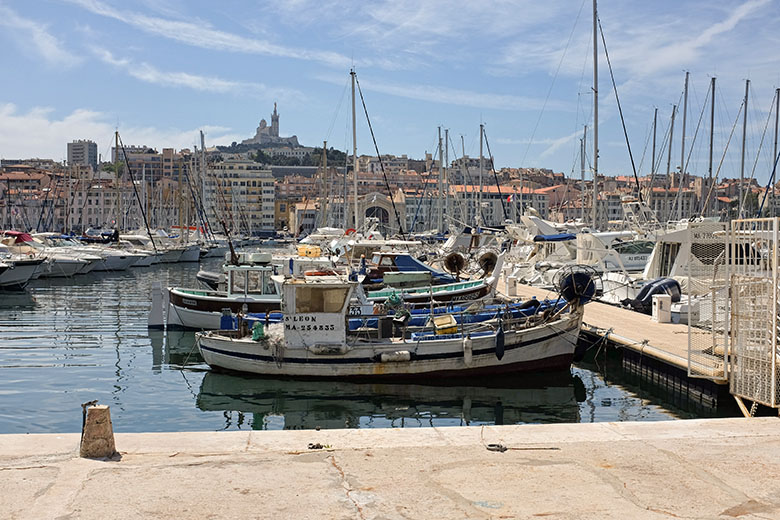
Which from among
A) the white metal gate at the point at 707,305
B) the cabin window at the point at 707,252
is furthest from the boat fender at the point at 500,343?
the cabin window at the point at 707,252

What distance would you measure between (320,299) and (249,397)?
248cm

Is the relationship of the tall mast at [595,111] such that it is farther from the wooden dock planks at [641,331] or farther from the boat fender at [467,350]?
the boat fender at [467,350]

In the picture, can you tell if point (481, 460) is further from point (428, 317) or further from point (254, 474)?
point (428, 317)

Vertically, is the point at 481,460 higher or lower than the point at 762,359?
lower

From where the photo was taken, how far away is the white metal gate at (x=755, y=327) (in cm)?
1119

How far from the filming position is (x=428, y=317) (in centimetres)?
1923

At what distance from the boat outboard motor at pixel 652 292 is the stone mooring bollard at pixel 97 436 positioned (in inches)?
772

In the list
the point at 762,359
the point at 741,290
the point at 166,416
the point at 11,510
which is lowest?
the point at 166,416

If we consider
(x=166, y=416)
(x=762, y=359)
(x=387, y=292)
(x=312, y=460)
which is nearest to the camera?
(x=312, y=460)

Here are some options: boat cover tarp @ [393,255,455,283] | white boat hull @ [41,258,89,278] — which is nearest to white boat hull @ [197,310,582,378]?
boat cover tarp @ [393,255,455,283]

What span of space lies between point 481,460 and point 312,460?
5.81ft

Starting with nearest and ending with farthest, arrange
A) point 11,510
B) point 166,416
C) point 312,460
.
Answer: point 11,510
point 312,460
point 166,416

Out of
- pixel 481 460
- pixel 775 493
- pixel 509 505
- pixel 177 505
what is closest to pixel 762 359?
pixel 775 493

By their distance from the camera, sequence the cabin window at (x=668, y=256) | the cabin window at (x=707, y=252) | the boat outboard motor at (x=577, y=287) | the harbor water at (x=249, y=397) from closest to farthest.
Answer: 1. the harbor water at (x=249, y=397)
2. the boat outboard motor at (x=577, y=287)
3. the cabin window at (x=707, y=252)
4. the cabin window at (x=668, y=256)
